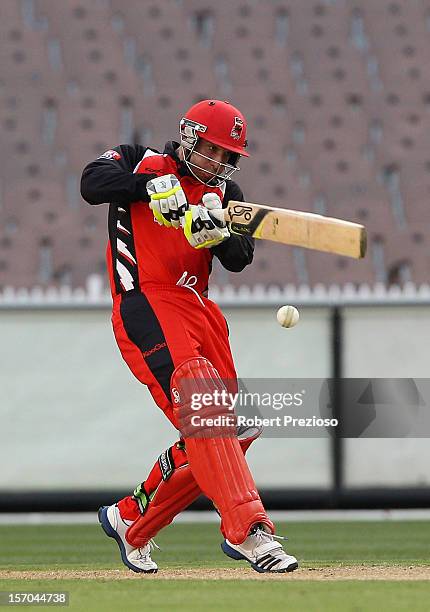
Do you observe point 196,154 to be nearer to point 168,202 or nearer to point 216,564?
point 168,202

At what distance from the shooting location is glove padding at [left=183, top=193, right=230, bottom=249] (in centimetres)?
450

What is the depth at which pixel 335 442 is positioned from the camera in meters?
8.76

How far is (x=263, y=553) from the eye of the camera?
4.54 meters

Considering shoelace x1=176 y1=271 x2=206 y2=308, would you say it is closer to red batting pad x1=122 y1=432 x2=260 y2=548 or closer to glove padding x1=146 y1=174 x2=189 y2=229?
glove padding x1=146 y1=174 x2=189 y2=229

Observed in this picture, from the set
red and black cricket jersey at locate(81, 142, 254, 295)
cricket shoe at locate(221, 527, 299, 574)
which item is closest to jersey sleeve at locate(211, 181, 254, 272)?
red and black cricket jersey at locate(81, 142, 254, 295)

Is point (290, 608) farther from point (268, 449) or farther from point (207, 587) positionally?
point (268, 449)

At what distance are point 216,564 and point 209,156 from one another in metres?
2.11

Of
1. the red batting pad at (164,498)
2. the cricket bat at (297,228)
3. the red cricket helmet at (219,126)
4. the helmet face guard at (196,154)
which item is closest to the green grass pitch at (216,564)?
the red batting pad at (164,498)

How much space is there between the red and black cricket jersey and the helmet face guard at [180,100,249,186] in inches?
4.0

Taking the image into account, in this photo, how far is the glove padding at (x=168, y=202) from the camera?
14.8 ft

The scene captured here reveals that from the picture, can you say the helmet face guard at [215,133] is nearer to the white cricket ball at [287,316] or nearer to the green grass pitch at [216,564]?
the white cricket ball at [287,316]

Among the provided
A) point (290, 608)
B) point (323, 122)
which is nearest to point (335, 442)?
point (290, 608)

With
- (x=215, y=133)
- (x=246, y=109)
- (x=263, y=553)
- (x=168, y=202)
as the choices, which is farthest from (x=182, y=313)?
(x=246, y=109)

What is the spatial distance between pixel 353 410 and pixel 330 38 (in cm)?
1643
